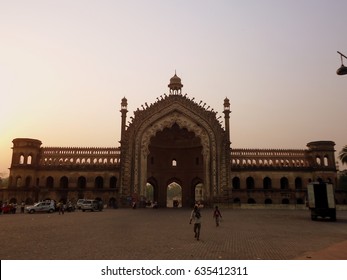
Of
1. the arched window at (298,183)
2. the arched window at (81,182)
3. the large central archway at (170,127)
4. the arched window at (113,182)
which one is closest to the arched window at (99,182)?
the arched window at (113,182)

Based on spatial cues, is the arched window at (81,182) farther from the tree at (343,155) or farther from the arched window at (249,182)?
the tree at (343,155)

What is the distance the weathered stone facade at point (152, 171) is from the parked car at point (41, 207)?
991 centimetres

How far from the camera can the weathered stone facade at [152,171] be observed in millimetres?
43844

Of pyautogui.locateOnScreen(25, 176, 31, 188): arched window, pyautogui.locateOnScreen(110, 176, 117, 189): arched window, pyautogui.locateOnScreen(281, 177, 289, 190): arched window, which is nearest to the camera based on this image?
pyautogui.locateOnScreen(25, 176, 31, 188): arched window

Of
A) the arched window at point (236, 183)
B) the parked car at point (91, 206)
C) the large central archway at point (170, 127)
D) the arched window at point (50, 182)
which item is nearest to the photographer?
the parked car at point (91, 206)

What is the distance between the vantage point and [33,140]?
47.0 metres

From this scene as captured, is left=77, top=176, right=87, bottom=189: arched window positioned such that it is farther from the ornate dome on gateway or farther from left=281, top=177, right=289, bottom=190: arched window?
left=281, top=177, right=289, bottom=190: arched window

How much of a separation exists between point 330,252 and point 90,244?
347 inches

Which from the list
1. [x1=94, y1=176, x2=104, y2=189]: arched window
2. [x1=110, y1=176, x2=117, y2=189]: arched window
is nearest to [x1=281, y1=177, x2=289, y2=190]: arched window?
[x1=110, y1=176, x2=117, y2=189]: arched window

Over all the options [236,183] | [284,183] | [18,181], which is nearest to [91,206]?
[18,181]

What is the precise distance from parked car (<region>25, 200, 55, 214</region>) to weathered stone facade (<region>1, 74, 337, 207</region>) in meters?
9.91

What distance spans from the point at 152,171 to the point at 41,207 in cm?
2013

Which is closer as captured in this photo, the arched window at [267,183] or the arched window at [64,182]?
the arched window at [64,182]

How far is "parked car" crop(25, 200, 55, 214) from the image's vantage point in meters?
34.1
